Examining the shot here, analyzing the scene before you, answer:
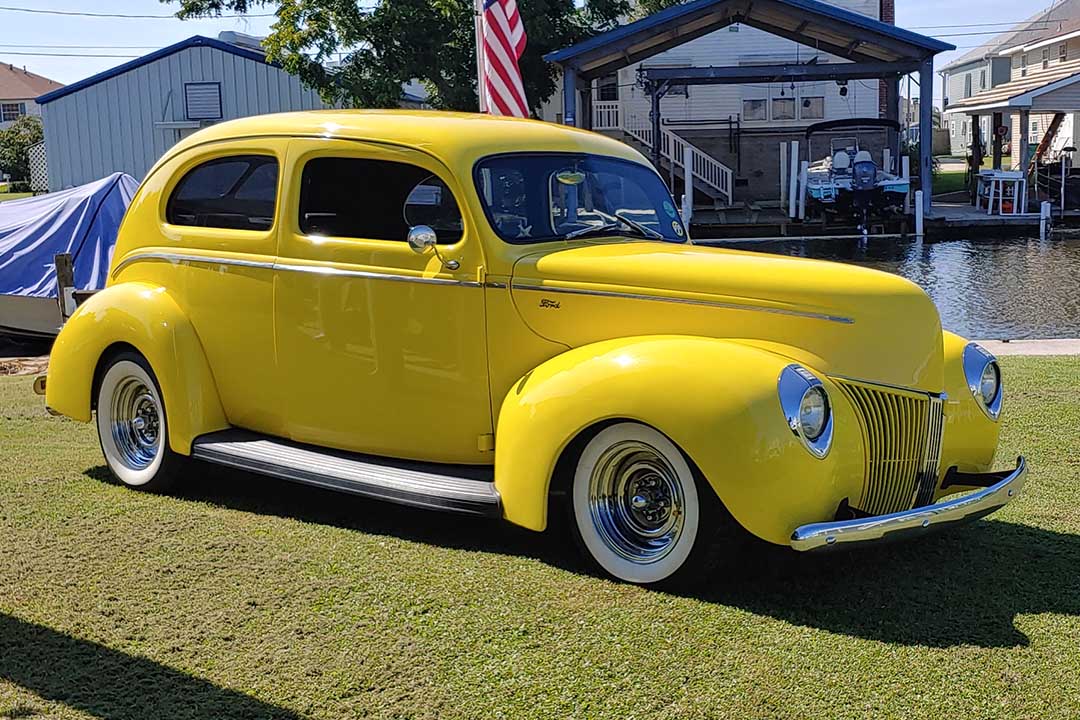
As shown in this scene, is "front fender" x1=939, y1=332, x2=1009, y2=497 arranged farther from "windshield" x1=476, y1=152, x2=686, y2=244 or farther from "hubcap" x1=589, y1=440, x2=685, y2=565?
"windshield" x1=476, y1=152, x2=686, y2=244

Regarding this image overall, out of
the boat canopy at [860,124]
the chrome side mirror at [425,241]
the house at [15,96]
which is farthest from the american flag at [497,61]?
the house at [15,96]

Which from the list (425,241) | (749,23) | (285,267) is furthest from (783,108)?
(425,241)

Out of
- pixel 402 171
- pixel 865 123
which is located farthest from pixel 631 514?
pixel 865 123

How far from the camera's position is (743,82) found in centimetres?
2764

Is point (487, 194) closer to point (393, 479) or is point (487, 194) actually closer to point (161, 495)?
point (393, 479)

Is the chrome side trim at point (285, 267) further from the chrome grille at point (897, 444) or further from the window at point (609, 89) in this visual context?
the window at point (609, 89)

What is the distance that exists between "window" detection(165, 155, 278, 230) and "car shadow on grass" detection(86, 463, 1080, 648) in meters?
1.51

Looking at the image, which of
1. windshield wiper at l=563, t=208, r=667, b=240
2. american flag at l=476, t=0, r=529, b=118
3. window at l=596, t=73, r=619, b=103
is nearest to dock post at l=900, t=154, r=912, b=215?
window at l=596, t=73, r=619, b=103

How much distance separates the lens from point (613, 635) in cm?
408

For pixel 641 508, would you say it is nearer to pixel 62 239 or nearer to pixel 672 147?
pixel 62 239

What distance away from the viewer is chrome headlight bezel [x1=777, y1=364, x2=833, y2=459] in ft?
13.7

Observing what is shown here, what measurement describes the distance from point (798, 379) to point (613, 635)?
1.15 m

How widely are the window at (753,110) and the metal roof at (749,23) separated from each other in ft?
17.4

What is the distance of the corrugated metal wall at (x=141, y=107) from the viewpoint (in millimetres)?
35125
